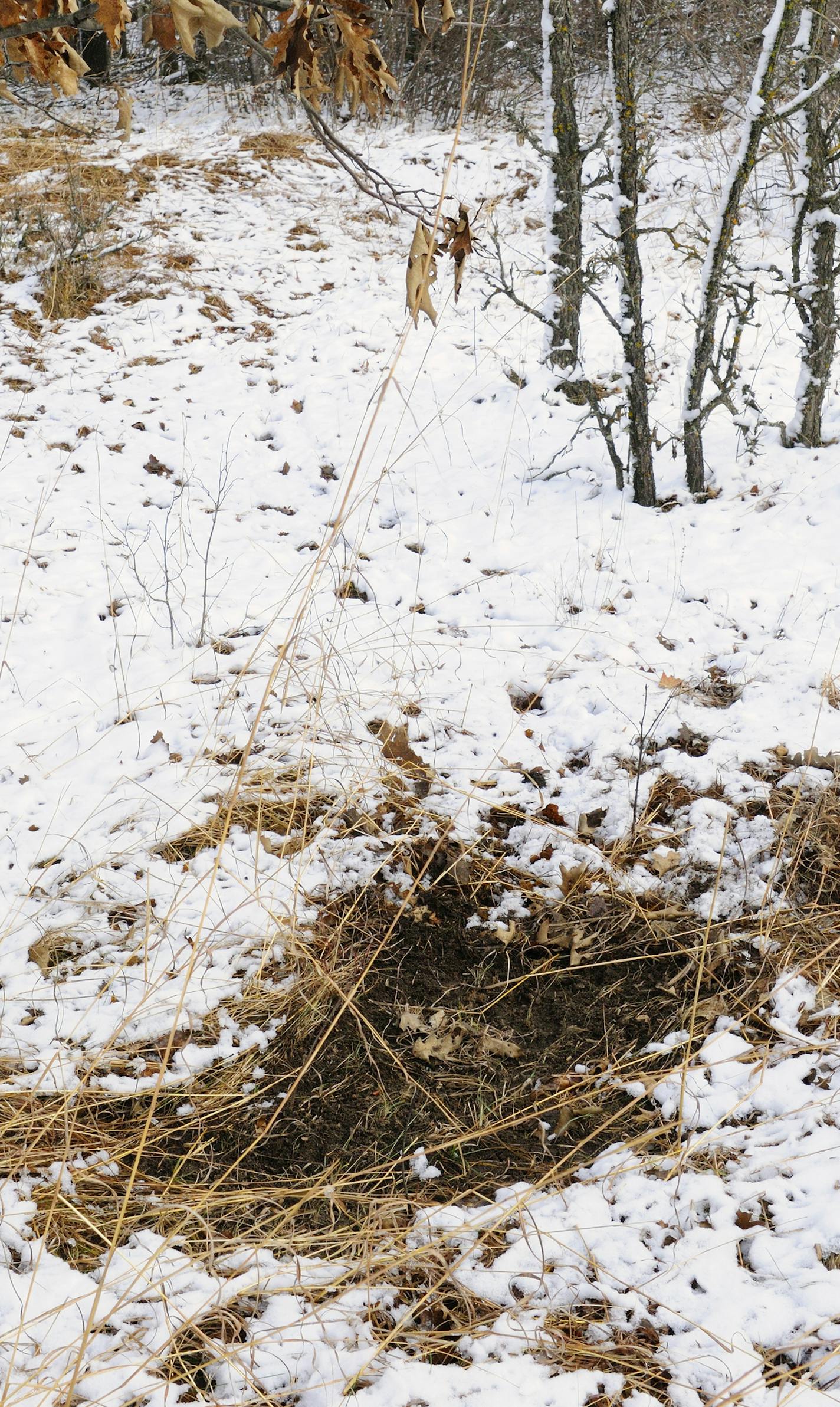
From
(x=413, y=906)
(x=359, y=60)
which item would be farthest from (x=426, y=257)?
(x=413, y=906)

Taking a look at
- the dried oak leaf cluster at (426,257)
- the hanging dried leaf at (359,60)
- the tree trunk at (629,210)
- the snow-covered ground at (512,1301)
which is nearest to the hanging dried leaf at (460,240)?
the dried oak leaf cluster at (426,257)

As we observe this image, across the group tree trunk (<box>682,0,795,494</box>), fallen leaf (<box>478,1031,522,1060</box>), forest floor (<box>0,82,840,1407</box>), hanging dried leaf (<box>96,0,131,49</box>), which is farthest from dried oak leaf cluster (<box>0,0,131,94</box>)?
tree trunk (<box>682,0,795,494</box>)

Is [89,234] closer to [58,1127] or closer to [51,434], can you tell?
[51,434]

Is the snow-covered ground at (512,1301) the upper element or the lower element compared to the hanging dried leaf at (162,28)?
lower

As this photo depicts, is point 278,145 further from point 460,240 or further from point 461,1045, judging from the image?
point 461,1045

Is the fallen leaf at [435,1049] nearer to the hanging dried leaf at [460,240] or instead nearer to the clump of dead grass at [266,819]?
the clump of dead grass at [266,819]

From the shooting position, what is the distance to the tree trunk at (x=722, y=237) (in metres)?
3.80

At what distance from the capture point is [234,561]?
4.31 meters

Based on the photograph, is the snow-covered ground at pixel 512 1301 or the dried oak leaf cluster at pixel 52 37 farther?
the snow-covered ground at pixel 512 1301

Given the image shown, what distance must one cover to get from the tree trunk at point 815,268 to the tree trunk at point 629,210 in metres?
0.82

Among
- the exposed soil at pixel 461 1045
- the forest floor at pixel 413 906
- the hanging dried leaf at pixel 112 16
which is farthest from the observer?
the exposed soil at pixel 461 1045

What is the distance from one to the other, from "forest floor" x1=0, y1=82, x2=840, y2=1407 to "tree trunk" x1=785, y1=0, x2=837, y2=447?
0.85 ft

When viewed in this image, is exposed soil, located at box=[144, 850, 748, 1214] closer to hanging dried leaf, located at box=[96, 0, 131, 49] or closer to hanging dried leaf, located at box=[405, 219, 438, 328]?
hanging dried leaf, located at box=[405, 219, 438, 328]

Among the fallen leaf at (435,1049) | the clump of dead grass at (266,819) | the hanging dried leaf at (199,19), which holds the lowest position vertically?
the fallen leaf at (435,1049)
